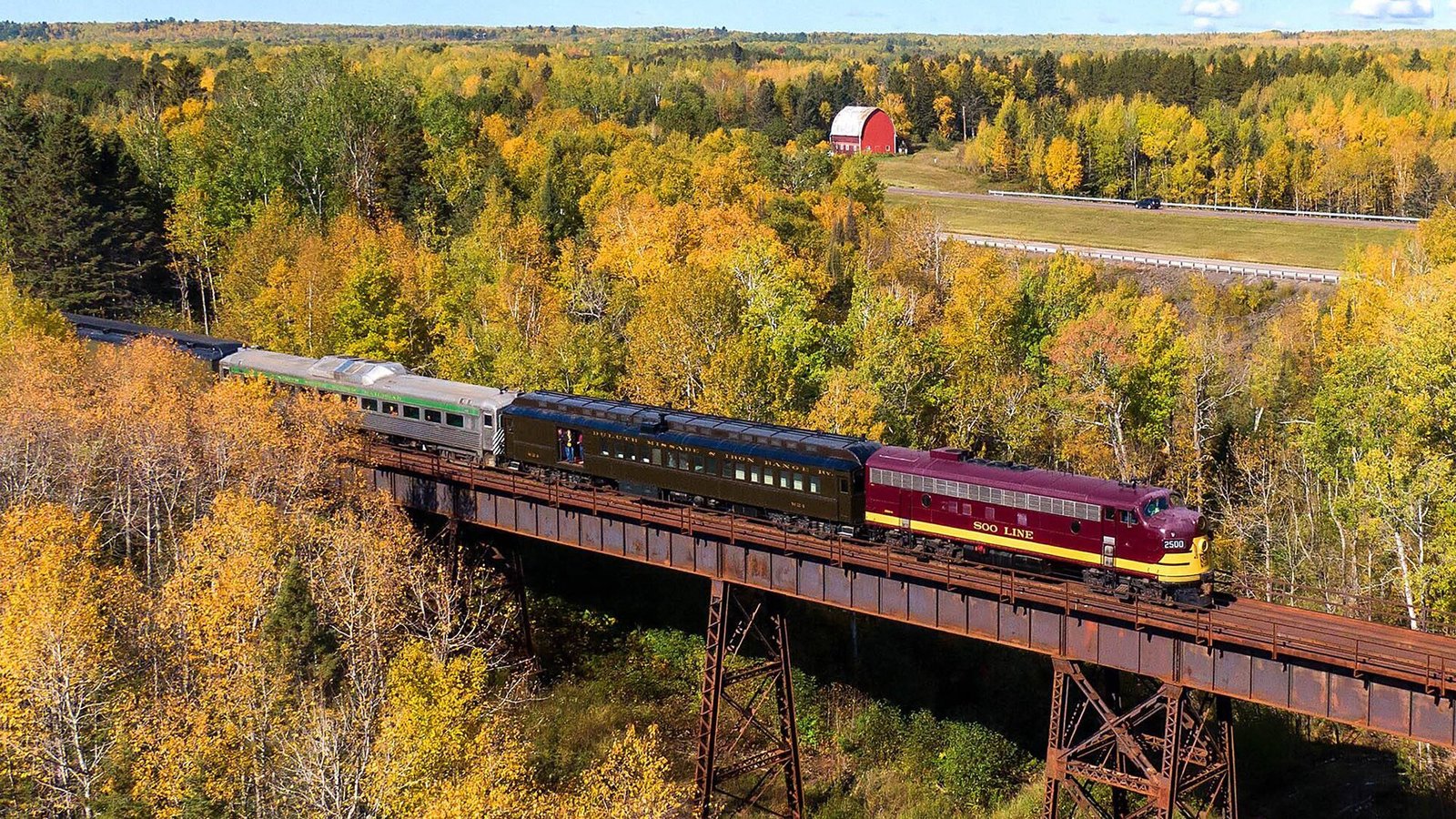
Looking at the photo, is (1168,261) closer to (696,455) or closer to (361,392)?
(696,455)

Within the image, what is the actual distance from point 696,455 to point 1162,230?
102094 millimetres

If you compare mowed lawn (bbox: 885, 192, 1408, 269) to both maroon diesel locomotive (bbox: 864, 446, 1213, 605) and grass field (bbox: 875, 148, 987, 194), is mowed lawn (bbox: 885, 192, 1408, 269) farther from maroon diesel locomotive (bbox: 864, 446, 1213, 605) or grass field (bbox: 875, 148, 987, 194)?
maroon diesel locomotive (bbox: 864, 446, 1213, 605)

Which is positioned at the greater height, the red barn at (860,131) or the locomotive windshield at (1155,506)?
the red barn at (860,131)

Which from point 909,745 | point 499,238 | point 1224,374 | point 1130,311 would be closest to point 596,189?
point 499,238

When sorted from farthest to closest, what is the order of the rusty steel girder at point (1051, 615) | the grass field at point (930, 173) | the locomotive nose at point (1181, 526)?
the grass field at point (930, 173) < the locomotive nose at point (1181, 526) < the rusty steel girder at point (1051, 615)

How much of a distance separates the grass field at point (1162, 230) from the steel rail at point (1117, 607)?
78.8m

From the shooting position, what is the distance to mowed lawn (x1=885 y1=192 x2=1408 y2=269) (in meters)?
122

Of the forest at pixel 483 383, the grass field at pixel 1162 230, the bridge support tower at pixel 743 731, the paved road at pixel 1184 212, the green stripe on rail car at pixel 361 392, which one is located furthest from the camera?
the paved road at pixel 1184 212

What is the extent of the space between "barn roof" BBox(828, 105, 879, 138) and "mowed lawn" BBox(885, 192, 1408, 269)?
106 ft

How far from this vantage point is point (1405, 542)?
174ft

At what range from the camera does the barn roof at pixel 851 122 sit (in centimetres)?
18412

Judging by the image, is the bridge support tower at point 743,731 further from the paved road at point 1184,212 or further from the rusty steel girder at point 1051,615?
the paved road at point 1184,212

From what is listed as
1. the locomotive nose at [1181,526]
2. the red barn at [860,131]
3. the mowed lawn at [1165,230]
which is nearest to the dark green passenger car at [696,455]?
the locomotive nose at [1181,526]

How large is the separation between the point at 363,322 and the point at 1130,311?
50.0 metres
